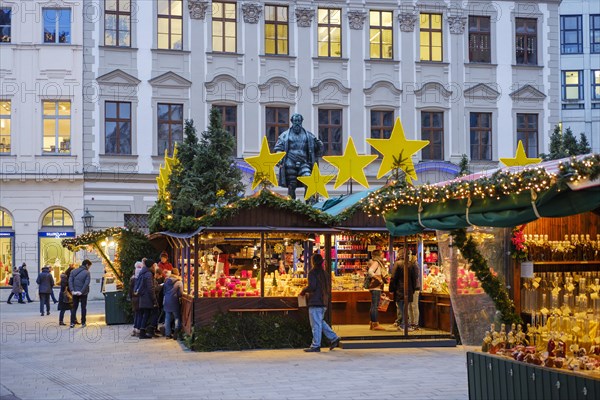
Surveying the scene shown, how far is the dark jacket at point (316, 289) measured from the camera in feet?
55.3

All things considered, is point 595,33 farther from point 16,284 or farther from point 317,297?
point 317,297

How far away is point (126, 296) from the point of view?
2409 centimetres

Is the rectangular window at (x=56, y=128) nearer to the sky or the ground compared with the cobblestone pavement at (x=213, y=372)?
nearer to the sky

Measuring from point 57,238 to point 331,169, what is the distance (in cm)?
1058

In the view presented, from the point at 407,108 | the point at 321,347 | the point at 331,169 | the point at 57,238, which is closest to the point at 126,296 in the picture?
the point at 321,347

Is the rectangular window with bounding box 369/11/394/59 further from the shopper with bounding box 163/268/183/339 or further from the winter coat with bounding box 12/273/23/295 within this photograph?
the shopper with bounding box 163/268/183/339

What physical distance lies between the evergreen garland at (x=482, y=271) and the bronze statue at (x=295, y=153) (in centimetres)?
1163

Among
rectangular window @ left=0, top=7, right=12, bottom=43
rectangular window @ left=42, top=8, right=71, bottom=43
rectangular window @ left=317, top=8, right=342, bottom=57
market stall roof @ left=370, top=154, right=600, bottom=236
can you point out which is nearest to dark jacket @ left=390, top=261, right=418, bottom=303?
market stall roof @ left=370, top=154, right=600, bottom=236

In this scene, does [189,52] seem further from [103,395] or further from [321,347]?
[103,395]

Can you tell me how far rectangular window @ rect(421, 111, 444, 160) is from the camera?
122 ft

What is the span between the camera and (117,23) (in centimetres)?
3503

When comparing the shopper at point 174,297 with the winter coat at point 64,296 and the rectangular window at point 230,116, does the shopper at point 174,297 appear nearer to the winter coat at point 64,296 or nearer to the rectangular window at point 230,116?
the winter coat at point 64,296

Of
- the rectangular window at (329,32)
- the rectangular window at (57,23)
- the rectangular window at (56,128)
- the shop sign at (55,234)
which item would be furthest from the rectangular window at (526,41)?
the shop sign at (55,234)

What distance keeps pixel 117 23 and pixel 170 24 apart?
198cm
